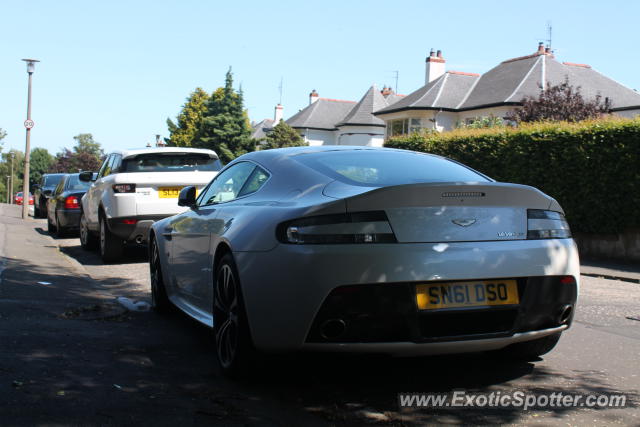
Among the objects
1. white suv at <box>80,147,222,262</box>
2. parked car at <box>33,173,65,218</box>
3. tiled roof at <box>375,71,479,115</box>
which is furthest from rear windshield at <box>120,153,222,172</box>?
tiled roof at <box>375,71,479,115</box>

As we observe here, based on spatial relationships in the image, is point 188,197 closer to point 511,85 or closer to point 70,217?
point 70,217

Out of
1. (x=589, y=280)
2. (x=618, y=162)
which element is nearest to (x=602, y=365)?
(x=589, y=280)

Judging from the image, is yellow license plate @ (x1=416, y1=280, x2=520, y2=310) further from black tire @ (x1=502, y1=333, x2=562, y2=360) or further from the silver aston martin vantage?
black tire @ (x1=502, y1=333, x2=562, y2=360)

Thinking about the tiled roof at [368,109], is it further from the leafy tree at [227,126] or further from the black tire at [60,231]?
the black tire at [60,231]

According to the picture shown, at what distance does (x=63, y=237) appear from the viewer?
17.1 metres

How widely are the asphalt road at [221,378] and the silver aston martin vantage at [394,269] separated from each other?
1.09ft

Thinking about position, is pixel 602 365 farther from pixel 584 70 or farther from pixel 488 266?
pixel 584 70

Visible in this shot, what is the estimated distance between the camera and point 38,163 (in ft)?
546

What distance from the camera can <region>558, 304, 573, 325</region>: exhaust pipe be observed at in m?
4.27

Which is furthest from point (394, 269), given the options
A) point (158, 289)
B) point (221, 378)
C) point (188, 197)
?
point (158, 289)

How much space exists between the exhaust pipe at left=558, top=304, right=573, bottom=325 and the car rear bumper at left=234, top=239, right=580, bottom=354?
129 mm

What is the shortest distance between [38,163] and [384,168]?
174 metres

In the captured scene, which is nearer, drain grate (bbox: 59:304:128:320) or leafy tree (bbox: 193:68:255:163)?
drain grate (bbox: 59:304:128:320)

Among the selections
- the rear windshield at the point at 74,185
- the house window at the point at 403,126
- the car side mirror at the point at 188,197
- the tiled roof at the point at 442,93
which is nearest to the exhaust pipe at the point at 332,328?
the car side mirror at the point at 188,197
